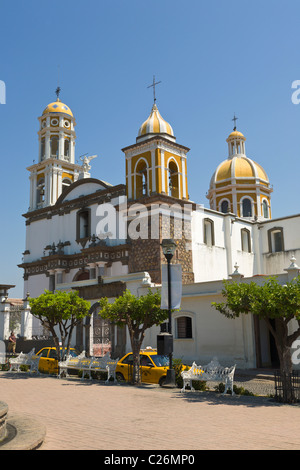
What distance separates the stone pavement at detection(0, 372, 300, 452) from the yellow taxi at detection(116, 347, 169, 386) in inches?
31.4

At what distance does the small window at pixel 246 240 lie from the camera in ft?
118

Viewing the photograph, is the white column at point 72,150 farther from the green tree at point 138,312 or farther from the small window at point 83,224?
the green tree at point 138,312

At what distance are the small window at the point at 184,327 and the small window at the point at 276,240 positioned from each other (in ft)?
58.4

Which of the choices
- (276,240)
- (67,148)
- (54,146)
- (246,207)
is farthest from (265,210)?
(54,146)

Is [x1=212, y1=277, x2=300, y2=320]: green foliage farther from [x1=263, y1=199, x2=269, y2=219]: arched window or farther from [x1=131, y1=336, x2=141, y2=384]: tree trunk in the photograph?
[x1=263, y1=199, x2=269, y2=219]: arched window

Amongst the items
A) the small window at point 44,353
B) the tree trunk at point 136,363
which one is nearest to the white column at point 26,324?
the small window at point 44,353

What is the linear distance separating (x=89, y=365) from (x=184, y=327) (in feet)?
18.2

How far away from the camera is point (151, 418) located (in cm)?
888

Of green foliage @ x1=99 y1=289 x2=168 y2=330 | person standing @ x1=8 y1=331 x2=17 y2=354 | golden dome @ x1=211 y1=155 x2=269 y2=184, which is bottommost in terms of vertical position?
person standing @ x1=8 y1=331 x2=17 y2=354

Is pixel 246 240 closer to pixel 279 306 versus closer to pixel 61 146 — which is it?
pixel 61 146

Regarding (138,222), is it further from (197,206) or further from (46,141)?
(46,141)

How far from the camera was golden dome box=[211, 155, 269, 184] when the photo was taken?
43344 millimetres

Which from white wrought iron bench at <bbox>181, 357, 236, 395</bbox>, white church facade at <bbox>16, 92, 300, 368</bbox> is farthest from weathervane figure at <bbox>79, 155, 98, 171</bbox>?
white wrought iron bench at <bbox>181, 357, 236, 395</bbox>
